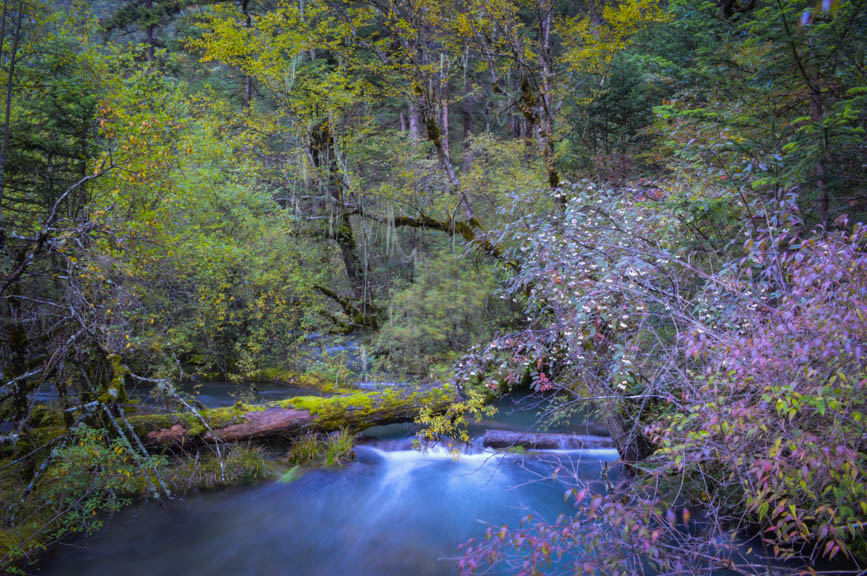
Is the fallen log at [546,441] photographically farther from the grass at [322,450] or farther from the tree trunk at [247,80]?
the tree trunk at [247,80]

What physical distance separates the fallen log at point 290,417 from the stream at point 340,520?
2.50 feet

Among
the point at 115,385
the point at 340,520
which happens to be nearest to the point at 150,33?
the point at 115,385

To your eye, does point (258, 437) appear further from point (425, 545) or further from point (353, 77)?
point (353, 77)

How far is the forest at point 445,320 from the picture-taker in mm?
3301

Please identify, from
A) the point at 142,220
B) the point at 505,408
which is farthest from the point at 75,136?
the point at 505,408

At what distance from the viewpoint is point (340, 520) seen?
6543 millimetres

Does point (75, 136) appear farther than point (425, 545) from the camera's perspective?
Yes

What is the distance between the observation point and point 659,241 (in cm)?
540

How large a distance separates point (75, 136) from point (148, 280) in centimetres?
225

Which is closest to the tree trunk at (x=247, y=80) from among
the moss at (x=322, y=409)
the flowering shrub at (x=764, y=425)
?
the moss at (x=322, y=409)

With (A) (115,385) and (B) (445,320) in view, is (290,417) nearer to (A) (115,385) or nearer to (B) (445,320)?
(A) (115,385)

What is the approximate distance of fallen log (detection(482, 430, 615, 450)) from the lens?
8.21 metres

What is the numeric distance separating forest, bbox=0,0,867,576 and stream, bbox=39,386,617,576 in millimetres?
48

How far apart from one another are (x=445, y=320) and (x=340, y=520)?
503 cm
